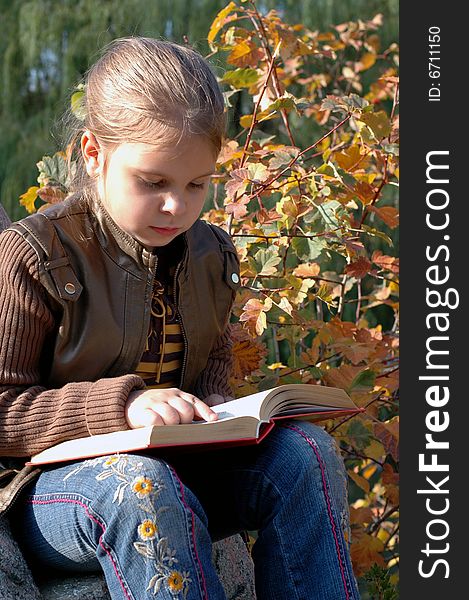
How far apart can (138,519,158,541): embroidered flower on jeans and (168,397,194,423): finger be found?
0.18 metres

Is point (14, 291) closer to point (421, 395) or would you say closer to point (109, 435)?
point (109, 435)

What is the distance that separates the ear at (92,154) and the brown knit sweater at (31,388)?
196 millimetres

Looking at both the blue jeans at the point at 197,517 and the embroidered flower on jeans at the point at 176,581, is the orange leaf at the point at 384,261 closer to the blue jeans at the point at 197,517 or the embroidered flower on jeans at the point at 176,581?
the blue jeans at the point at 197,517

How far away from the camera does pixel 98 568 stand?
157 centimetres

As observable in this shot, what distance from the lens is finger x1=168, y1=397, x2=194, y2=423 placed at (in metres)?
1.53

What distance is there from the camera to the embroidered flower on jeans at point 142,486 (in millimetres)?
1416

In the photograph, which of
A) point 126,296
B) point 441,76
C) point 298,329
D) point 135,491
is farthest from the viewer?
point 298,329

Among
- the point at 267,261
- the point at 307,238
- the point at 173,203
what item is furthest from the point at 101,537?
the point at 307,238

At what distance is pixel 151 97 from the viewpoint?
1662 millimetres

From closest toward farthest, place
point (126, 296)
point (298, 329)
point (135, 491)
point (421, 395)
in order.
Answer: point (135, 491), point (126, 296), point (421, 395), point (298, 329)

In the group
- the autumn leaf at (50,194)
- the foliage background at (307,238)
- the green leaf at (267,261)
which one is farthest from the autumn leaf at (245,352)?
the autumn leaf at (50,194)

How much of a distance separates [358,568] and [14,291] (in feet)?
4.18

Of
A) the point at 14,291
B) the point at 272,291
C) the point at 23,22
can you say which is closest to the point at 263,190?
the point at 272,291

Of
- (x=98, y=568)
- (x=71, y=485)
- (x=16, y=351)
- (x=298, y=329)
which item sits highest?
(x=298, y=329)
